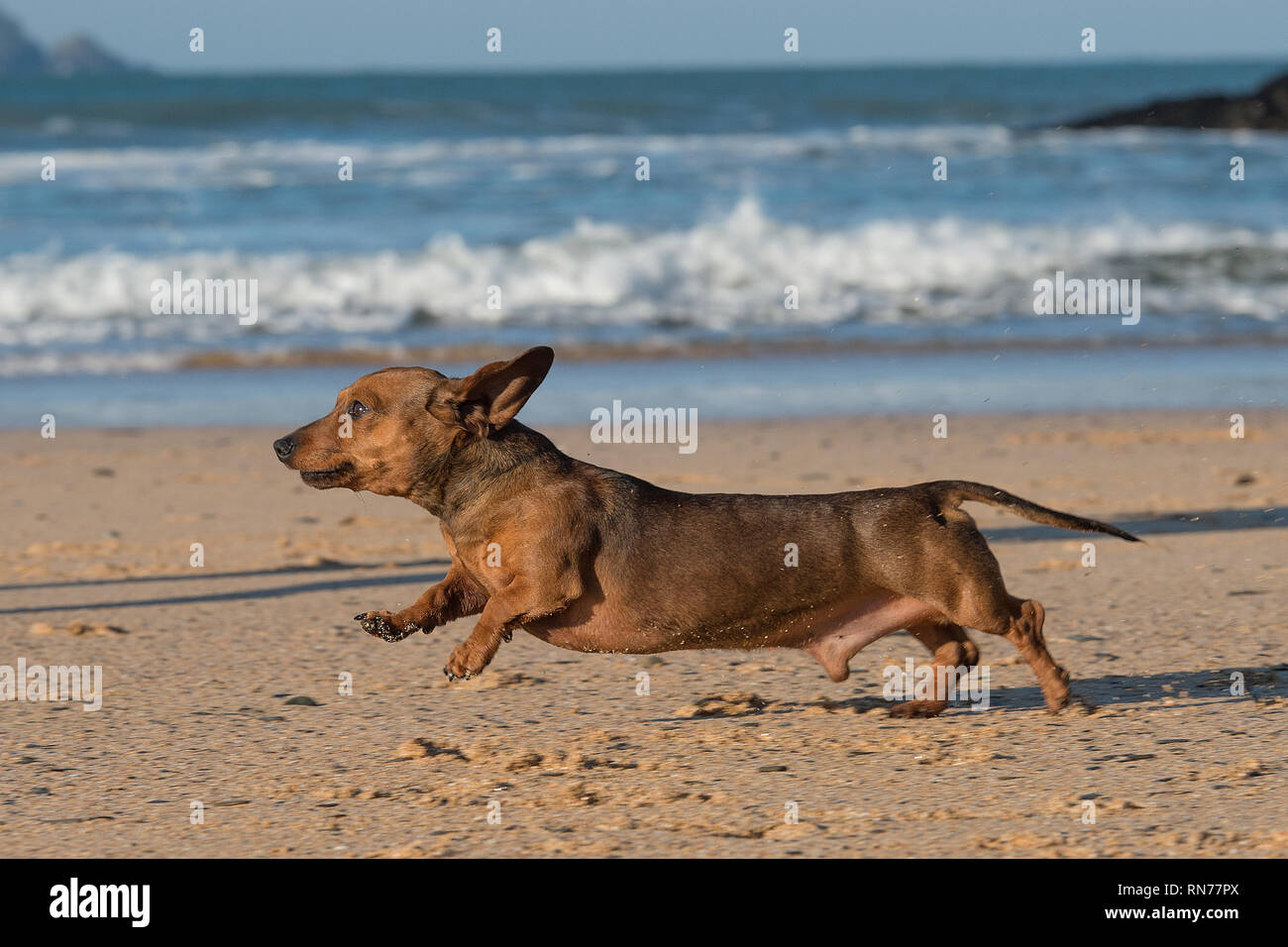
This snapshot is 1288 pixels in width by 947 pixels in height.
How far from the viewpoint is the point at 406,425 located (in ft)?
14.4

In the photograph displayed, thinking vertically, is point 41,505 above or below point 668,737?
above

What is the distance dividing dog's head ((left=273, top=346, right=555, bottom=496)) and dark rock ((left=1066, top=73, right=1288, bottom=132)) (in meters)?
29.7

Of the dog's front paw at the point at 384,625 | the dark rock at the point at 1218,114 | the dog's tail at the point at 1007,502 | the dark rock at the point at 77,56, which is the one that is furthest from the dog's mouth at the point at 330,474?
the dark rock at the point at 77,56

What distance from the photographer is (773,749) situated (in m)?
4.46

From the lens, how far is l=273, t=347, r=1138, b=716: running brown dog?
4348mm

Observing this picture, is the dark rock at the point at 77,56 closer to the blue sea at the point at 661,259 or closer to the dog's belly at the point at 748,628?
the blue sea at the point at 661,259

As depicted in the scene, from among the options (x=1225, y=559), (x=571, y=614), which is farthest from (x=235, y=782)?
(x=1225, y=559)

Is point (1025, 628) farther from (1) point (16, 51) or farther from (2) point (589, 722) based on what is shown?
(1) point (16, 51)

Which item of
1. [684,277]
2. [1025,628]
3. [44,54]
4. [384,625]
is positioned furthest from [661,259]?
[44,54]

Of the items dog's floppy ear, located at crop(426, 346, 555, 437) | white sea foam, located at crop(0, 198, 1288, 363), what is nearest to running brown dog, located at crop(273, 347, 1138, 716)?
dog's floppy ear, located at crop(426, 346, 555, 437)

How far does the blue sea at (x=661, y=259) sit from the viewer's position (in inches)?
537

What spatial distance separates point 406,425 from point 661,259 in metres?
14.8

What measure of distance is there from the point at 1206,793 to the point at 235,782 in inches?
96.0

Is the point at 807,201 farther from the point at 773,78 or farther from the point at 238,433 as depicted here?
the point at 773,78
